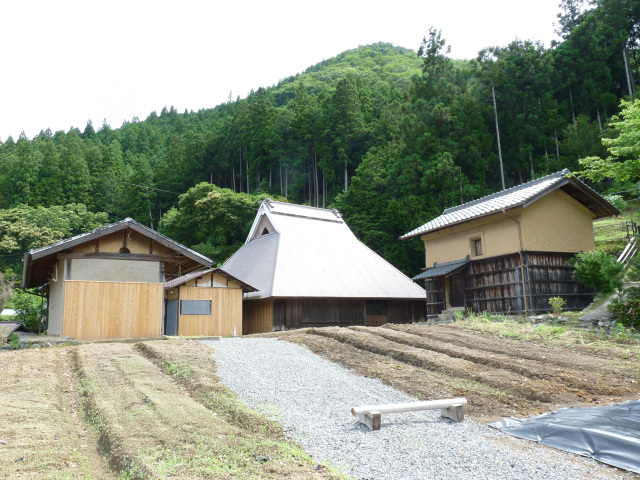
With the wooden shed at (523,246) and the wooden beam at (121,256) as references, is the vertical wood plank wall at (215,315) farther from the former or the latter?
the wooden shed at (523,246)

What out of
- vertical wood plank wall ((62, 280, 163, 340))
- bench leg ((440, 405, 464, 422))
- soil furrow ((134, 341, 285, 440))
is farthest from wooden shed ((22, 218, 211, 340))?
bench leg ((440, 405, 464, 422))

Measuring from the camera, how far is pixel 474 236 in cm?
1939

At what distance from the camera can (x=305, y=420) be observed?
6.27m

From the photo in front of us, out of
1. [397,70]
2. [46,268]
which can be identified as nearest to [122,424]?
[46,268]

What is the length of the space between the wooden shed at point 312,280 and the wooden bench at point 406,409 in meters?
14.4

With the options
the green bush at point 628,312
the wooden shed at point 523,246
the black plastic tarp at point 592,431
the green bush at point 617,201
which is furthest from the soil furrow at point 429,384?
the green bush at point 617,201

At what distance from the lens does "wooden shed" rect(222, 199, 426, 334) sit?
71.1 feet

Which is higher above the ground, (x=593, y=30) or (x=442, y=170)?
(x=593, y=30)

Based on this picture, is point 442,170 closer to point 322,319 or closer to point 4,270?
point 322,319

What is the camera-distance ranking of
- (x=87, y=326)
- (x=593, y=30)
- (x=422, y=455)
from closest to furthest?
1. (x=422, y=455)
2. (x=87, y=326)
3. (x=593, y=30)

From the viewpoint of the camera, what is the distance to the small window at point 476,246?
1935 cm

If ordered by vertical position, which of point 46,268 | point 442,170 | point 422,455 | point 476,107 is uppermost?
point 476,107

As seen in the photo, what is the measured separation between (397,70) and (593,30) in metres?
40.4

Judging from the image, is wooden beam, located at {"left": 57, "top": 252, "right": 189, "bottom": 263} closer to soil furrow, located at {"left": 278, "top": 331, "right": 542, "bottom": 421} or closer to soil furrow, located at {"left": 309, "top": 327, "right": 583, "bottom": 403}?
soil furrow, located at {"left": 309, "top": 327, "right": 583, "bottom": 403}
